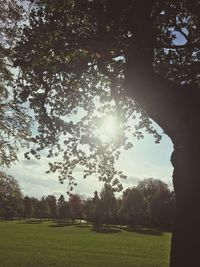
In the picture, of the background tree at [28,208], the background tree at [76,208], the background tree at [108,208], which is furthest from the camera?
the background tree at [28,208]

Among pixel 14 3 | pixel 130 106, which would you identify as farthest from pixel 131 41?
pixel 14 3

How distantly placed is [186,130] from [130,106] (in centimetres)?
756

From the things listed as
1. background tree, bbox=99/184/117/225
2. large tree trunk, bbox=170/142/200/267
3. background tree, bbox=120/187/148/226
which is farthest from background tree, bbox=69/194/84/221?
large tree trunk, bbox=170/142/200/267

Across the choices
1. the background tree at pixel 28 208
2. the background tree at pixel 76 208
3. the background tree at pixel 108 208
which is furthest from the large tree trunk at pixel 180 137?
the background tree at pixel 28 208

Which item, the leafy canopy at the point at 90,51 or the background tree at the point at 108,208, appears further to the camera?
the background tree at the point at 108,208

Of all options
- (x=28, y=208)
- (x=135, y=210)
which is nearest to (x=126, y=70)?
(x=135, y=210)

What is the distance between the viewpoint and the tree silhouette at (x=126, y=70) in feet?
35.6

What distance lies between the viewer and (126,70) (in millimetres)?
12445

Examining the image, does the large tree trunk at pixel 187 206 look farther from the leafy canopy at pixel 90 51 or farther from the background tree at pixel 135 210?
the background tree at pixel 135 210

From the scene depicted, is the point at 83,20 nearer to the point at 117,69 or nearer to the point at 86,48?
the point at 86,48

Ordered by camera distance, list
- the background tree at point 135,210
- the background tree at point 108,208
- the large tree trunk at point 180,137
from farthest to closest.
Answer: the background tree at point 108,208 → the background tree at point 135,210 → the large tree trunk at point 180,137

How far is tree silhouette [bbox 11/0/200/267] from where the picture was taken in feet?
35.6

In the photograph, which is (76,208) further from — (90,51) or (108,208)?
(90,51)

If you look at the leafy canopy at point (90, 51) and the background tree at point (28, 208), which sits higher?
the leafy canopy at point (90, 51)
